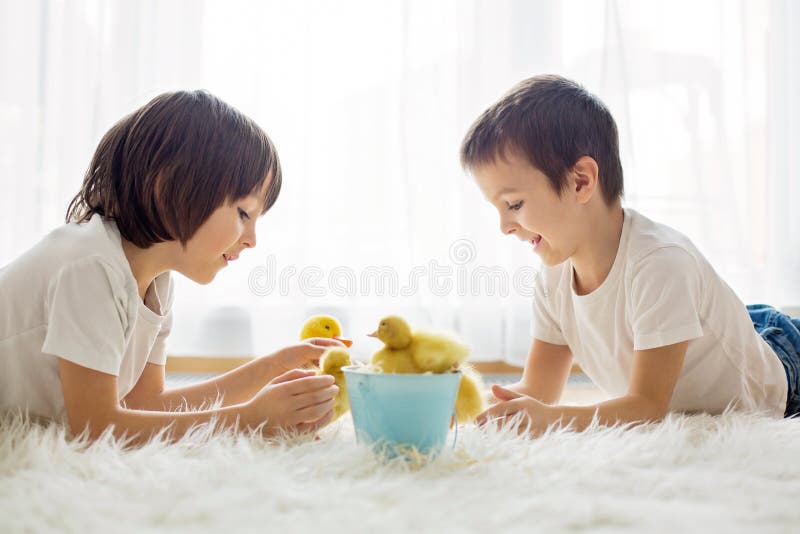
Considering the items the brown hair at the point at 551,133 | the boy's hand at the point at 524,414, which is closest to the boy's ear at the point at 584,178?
the brown hair at the point at 551,133

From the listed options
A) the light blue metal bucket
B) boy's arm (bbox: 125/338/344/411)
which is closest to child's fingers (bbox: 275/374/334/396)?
the light blue metal bucket

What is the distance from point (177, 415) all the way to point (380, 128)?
1.28m

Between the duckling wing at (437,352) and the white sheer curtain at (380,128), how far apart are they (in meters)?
1.15

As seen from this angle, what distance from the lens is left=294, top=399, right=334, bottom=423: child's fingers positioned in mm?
779

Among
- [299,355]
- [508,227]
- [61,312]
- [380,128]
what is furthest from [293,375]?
[380,128]

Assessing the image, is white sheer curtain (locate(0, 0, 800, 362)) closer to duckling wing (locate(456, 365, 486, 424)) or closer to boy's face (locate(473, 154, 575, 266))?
boy's face (locate(473, 154, 575, 266))

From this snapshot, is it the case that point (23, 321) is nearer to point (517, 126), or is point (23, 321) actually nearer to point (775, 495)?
point (517, 126)

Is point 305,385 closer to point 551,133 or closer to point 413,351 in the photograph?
point 413,351

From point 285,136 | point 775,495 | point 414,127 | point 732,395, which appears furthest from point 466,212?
point 775,495

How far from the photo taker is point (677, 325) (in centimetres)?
92

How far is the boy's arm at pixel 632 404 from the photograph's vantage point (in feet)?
2.72

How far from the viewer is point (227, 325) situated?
1850 mm

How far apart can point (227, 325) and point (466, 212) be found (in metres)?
0.74

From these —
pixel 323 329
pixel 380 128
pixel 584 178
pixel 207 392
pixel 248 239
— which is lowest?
pixel 207 392
